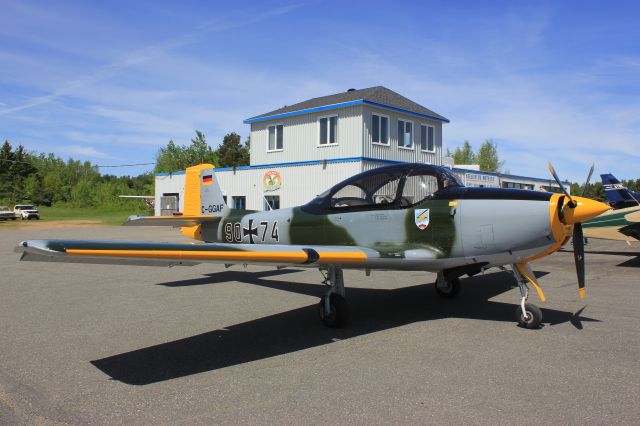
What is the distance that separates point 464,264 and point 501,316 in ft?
4.39

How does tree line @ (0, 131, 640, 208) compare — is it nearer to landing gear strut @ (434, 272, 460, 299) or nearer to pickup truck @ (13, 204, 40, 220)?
pickup truck @ (13, 204, 40, 220)

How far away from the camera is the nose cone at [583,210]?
18.3ft

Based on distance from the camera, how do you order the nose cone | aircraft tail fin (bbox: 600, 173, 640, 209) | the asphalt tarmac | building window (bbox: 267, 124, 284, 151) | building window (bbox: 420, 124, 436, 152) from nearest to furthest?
the asphalt tarmac < the nose cone < aircraft tail fin (bbox: 600, 173, 640, 209) < building window (bbox: 420, 124, 436, 152) < building window (bbox: 267, 124, 284, 151)

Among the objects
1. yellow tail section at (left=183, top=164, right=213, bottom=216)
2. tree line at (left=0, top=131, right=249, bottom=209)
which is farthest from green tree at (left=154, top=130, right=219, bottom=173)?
yellow tail section at (left=183, top=164, right=213, bottom=216)

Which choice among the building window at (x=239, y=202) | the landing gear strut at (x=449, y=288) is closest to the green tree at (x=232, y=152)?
the building window at (x=239, y=202)

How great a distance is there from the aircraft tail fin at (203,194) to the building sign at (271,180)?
15006 mm

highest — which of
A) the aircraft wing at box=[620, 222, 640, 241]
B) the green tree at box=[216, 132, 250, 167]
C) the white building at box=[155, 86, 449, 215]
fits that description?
the green tree at box=[216, 132, 250, 167]

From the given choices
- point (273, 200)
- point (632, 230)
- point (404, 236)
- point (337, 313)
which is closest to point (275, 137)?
point (273, 200)

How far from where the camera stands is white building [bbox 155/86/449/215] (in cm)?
2367

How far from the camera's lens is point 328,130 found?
82.3 feet

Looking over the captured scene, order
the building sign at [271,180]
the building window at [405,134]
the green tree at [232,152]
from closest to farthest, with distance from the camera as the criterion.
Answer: the building window at [405,134]
the building sign at [271,180]
the green tree at [232,152]

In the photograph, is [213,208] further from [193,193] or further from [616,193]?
[616,193]

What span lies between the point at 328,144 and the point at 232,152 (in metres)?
46.2

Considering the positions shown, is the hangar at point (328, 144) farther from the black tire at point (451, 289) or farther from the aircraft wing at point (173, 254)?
the aircraft wing at point (173, 254)
